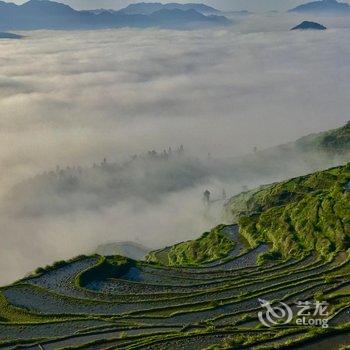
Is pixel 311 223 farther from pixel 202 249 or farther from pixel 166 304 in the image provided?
pixel 166 304

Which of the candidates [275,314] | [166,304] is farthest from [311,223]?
[166,304]

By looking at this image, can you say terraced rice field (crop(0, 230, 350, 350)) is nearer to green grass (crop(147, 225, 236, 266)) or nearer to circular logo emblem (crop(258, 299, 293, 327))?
circular logo emblem (crop(258, 299, 293, 327))

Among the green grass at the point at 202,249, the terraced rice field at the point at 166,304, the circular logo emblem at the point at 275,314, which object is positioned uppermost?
the circular logo emblem at the point at 275,314

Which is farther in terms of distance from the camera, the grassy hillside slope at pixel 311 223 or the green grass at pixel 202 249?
the green grass at pixel 202 249

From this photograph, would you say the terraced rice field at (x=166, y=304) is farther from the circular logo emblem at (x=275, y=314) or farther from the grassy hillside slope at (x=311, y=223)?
the grassy hillside slope at (x=311, y=223)

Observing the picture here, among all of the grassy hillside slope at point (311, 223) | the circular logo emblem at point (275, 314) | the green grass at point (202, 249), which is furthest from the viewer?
the green grass at point (202, 249)

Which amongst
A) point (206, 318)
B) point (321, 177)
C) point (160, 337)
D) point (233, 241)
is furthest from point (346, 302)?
point (321, 177)

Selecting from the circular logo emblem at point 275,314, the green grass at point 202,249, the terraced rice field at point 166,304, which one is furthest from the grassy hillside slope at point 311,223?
the circular logo emblem at point 275,314

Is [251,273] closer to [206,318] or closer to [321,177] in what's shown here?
[206,318]

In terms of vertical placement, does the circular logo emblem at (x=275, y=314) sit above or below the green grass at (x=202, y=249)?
above
